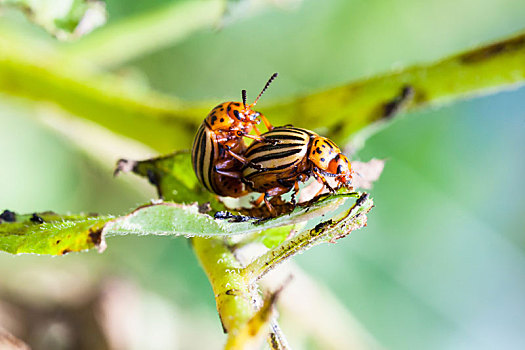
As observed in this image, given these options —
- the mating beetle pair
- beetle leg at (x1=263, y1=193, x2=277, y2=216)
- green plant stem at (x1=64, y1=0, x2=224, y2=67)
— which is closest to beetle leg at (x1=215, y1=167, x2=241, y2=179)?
the mating beetle pair

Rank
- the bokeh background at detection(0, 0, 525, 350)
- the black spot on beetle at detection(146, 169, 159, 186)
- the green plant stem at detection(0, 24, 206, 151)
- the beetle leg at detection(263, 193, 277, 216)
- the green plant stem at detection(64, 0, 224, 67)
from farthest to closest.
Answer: the bokeh background at detection(0, 0, 525, 350) → the green plant stem at detection(64, 0, 224, 67) → the green plant stem at detection(0, 24, 206, 151) → the black spot on beetle at detection(146, 169, 159, 186) → the beetle leg at detection(263, 193, 277, 216)

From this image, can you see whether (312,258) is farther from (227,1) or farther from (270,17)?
(227,1)

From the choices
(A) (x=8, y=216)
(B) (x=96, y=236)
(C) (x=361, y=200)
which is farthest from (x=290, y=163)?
(A) (x=8, y=216)

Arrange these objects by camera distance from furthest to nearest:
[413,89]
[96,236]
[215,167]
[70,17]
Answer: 1. [413,89]
2. [70,17]
3. [215,167]
4. [96,236]

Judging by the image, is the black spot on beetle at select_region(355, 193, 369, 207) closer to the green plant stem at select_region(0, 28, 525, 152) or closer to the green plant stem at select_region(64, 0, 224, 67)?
the green plant stem at select_region(0, 28, 525, 152)

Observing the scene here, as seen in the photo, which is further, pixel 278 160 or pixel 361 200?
pixel 278 160

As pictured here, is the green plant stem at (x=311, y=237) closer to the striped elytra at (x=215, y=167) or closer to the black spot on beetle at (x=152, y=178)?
the striped elytra at (x=215, y=167)

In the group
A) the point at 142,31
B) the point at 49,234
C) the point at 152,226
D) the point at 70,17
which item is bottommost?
the point at 152,226

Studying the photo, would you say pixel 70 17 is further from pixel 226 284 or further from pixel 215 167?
pixel 226 284
